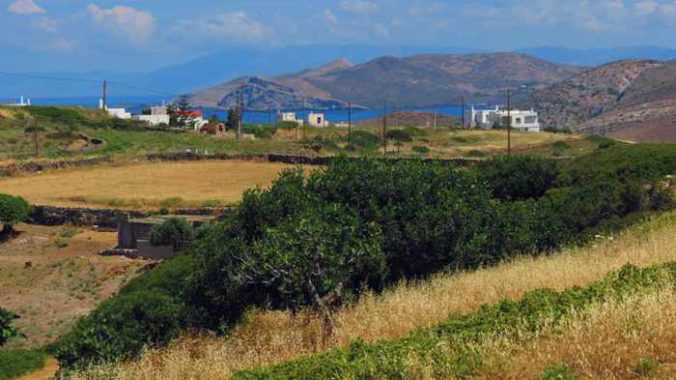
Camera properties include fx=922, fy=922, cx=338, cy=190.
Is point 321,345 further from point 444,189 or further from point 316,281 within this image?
point 444,189

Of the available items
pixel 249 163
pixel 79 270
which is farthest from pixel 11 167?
pixel 79 270

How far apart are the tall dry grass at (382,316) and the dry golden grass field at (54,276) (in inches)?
314

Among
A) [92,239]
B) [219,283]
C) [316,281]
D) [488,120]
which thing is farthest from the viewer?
[488,120]

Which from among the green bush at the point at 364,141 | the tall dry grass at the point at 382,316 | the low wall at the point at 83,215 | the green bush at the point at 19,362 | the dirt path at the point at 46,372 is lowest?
the dirt path at the point at 46,372

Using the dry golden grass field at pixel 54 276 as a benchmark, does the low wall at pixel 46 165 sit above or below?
above

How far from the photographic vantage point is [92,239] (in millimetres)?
31500

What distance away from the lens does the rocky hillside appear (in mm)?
109750

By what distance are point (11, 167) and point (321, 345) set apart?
131 feet

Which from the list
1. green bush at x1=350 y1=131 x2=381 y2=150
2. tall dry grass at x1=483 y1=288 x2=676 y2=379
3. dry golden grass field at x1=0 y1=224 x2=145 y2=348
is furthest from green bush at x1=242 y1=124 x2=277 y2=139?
tall dry grass at x1=483 y1=288 x2=676 y2=379

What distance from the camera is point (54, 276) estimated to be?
25766mm

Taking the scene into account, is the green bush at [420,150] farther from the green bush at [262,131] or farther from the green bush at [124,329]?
the green bush at [124,329]

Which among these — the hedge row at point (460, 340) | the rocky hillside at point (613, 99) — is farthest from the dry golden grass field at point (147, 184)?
the rocky hillside at point (613, 99)

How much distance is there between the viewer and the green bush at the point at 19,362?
15.0 meters

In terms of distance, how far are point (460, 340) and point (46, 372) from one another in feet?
32.2
